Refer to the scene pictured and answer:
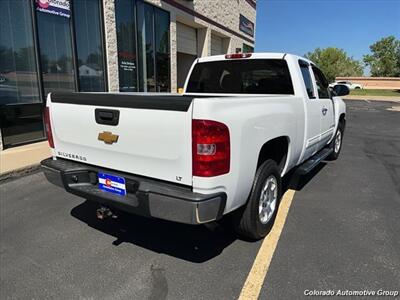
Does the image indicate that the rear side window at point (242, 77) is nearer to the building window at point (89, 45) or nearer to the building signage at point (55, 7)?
the building signage at point (55, 7)

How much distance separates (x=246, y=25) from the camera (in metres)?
20.8

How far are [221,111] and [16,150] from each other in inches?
200

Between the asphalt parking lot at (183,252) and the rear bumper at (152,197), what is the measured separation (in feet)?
2.07

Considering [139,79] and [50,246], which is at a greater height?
[139,79]

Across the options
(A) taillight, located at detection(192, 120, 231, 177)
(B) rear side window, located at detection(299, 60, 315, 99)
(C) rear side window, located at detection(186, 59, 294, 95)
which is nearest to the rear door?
(B) rear side window, located at detection(299, 60, 315, 99)

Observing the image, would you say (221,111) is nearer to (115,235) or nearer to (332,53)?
(115,235)

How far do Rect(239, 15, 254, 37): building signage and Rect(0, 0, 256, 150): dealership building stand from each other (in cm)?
652

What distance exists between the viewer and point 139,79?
1041 cm

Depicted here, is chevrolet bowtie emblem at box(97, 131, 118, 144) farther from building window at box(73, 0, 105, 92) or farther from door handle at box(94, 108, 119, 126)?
building window at box(73, 0, 105, 92)

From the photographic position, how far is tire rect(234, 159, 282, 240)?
323 centimetres

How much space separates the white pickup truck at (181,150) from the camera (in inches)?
101

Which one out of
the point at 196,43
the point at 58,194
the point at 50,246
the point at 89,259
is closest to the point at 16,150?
the point at 58,194

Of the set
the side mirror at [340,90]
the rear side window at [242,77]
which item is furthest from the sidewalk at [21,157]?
the side mirror at [340,90]

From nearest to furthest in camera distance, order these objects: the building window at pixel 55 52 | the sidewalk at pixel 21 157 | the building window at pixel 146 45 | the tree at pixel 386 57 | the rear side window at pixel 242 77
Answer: the rear side window at pixel 242 77, the sidewalk at pixel 21 157, the building window at pixel 55 52, the building window at pixel 146 45, the tree at pixel 386 57
